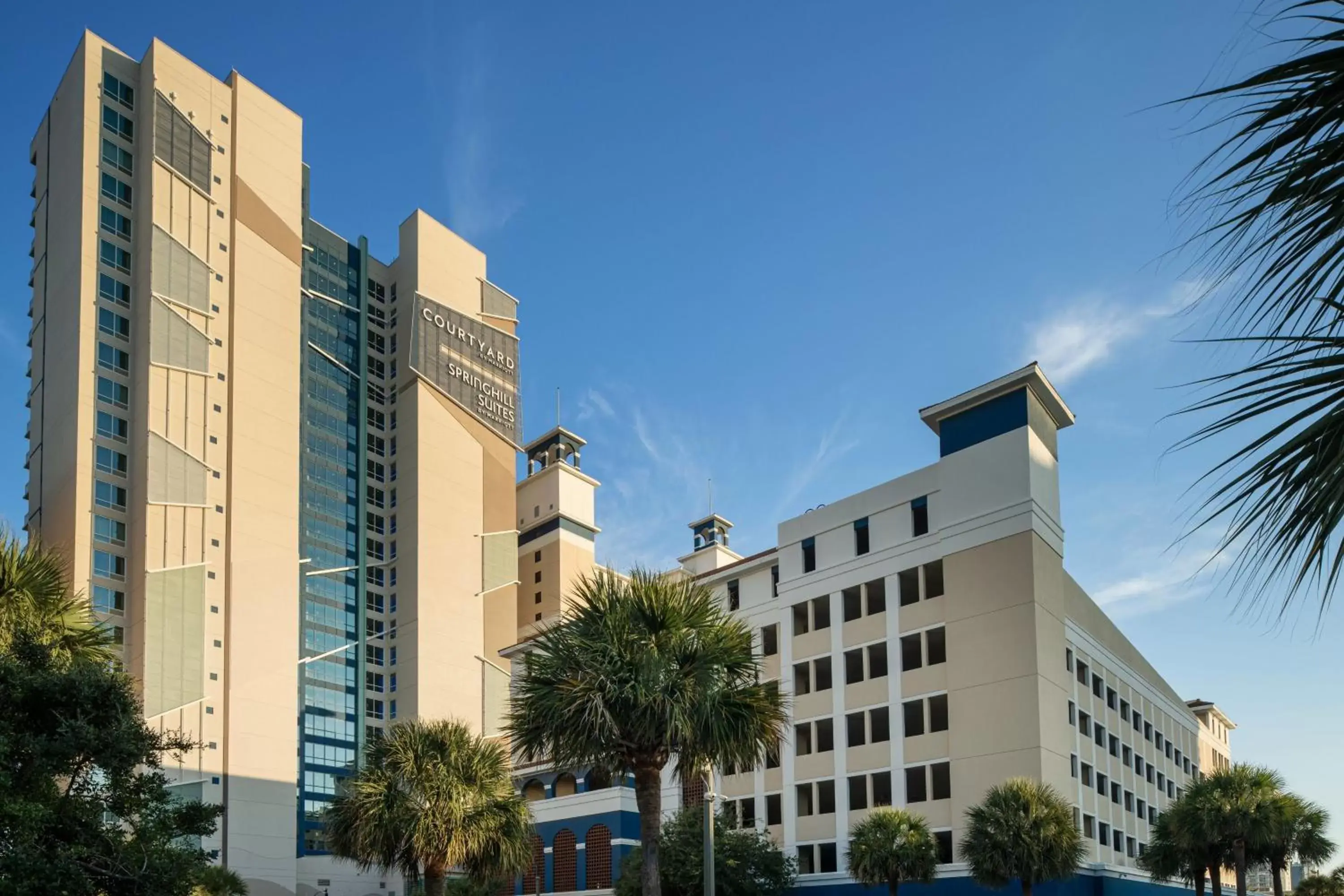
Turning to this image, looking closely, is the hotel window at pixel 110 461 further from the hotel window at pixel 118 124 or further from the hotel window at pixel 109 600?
the hotel window at pixel 118 124

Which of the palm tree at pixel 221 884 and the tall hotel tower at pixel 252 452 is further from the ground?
the tall hotel tower at pixel 252 452

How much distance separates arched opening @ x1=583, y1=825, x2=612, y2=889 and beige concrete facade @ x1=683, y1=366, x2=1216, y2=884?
8903mm

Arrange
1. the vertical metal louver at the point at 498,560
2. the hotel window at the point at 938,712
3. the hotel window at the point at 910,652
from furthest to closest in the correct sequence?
the vertical metal louver at the point at 498,560 → the hotel window at the point at 910,652 → the hotel window at the point at 938,712

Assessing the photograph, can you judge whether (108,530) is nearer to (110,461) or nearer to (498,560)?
(110,461)

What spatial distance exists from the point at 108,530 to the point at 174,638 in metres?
10.1

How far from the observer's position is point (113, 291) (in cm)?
10569

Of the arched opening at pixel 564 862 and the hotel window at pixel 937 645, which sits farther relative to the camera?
the arched opening at pixel 564 862

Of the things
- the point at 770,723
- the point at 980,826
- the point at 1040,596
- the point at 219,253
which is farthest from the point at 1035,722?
the point at 219,253

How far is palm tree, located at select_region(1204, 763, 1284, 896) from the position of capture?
47.7 metres

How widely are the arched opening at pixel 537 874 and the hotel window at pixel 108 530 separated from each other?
46.5 metres

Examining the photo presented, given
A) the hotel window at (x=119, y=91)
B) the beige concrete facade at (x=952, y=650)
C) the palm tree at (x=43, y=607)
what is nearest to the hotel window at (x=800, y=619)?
the beige concrete facade at (x=952, y=650)

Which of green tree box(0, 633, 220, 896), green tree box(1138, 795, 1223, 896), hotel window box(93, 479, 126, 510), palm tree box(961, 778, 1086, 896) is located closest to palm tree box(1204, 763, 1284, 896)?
green tree box(1138, 795, 1223, 896)

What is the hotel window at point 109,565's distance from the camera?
9794 centimetres

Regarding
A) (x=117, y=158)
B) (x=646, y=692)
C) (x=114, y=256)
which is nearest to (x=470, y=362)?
(x=114, y=256)
